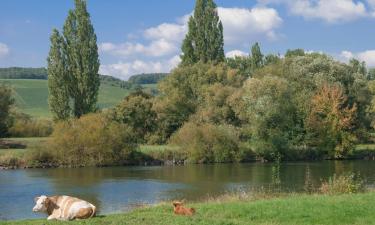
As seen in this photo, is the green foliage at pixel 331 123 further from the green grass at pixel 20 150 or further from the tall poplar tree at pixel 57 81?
the green grass at pixel 20 150

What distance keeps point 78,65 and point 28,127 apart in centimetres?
1780

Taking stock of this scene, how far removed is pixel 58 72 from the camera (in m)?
68.2

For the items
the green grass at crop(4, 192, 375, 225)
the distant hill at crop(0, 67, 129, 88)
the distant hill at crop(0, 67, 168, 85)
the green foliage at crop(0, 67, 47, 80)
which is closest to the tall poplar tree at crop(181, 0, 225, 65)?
the green grass at crop(4, 192, 375, 225)

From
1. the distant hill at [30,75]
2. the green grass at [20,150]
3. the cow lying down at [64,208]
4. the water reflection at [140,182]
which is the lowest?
the water reflection at [140,182]

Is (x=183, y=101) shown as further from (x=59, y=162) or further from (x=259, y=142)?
(x=59, y=162)

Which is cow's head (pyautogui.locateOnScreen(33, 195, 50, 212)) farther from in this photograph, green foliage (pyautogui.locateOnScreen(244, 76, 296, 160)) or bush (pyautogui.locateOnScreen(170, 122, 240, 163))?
green foliage (pyautogui.locateOnScreen(244, 76, 296, 160))

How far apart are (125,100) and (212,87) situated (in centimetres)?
1222

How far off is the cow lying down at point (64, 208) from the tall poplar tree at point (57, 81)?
50.2 meters

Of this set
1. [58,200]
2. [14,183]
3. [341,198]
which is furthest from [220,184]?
[58,200]

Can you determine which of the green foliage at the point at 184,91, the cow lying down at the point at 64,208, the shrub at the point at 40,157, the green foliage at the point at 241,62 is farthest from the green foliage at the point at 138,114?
the cow lying down at the point at 64,208

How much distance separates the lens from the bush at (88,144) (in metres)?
62.5

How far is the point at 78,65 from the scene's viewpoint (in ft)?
226

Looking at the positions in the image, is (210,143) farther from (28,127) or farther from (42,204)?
(42,204)

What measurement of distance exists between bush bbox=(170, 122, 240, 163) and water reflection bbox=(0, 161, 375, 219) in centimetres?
441
